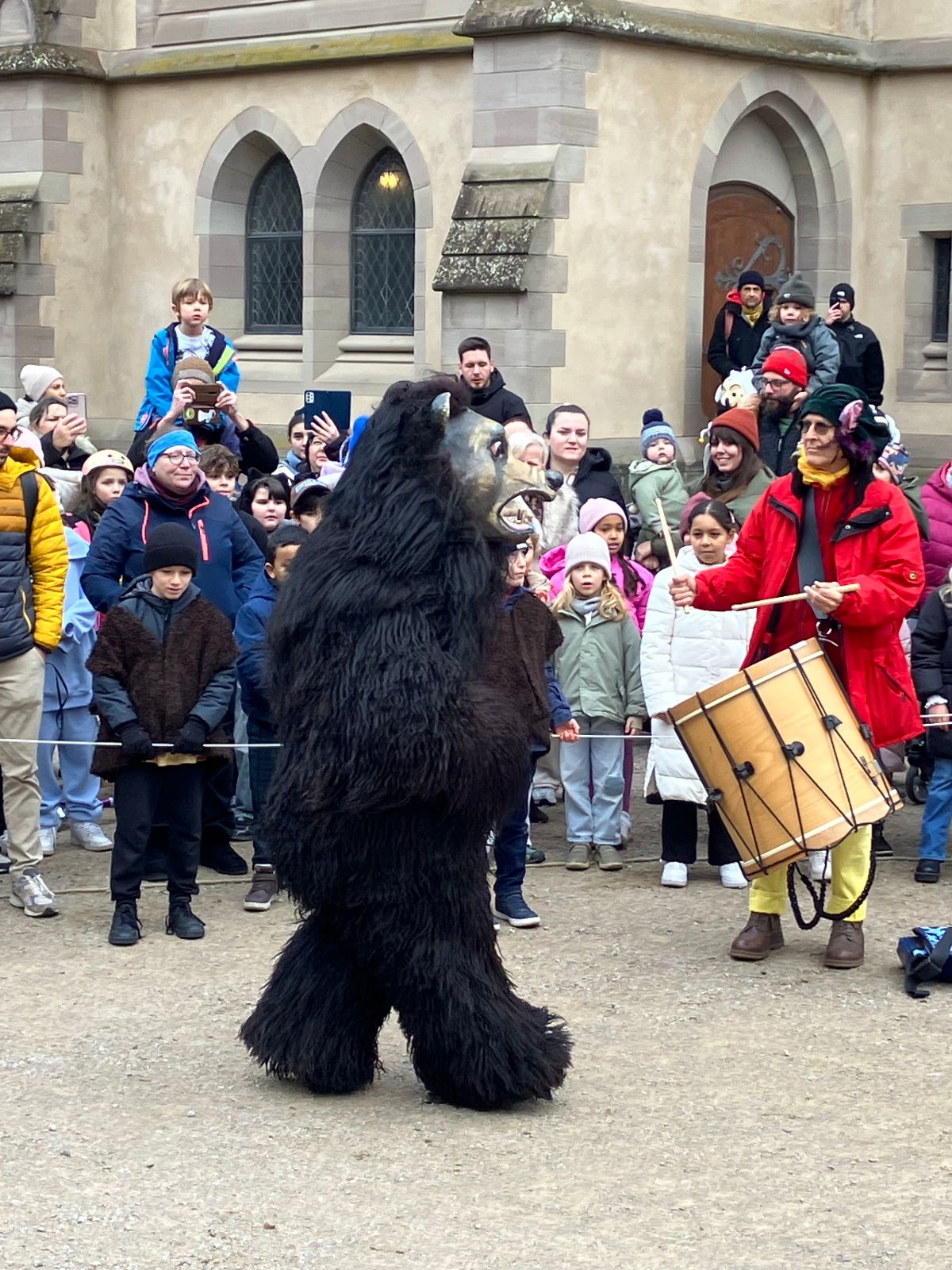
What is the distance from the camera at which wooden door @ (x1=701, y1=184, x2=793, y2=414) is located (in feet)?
51.2

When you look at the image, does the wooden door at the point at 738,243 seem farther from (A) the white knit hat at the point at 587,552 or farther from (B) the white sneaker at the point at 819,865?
(B) the white sneaker at the point at 819,865

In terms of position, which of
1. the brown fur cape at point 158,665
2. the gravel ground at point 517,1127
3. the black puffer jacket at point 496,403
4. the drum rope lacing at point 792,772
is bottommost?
the gravel ground at point 517,1127

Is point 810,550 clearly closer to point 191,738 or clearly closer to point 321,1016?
point 191,738

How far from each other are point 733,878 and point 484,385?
3347 millimetres

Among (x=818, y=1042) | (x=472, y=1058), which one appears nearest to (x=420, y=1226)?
(x=472, y=1058)

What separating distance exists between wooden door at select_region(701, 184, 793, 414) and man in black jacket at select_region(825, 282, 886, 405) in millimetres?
2115

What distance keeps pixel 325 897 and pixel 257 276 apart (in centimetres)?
1312

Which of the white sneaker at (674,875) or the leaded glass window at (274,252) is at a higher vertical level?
the leaded glass window at (274,252)

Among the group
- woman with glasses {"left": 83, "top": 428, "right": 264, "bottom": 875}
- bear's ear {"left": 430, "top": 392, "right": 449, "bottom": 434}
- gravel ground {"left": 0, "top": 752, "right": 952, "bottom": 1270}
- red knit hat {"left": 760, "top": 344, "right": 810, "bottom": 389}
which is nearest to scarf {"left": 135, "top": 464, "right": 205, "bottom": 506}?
woman with glasses {"left": 83, "top": 428, "right": 264, "bottom": 875}

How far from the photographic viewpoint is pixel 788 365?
10.8 m

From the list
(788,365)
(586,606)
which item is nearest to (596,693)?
(586,606)

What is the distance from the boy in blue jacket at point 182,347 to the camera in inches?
431

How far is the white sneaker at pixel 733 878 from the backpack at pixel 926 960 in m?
1.56

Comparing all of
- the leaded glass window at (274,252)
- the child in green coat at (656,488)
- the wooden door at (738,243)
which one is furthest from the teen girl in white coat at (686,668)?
the leaded glass window at (274,252)
